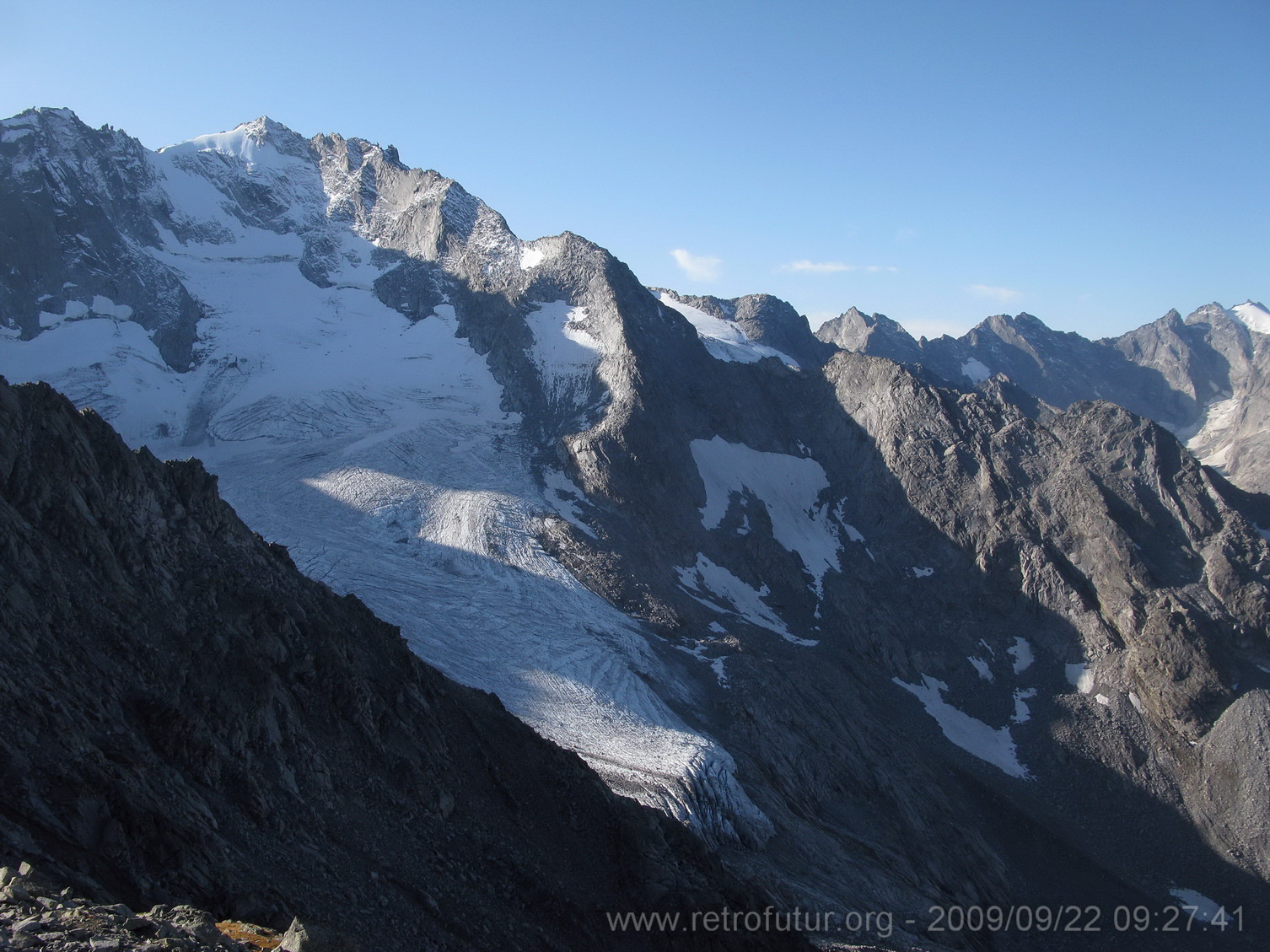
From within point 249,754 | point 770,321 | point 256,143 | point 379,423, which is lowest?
point 249,754

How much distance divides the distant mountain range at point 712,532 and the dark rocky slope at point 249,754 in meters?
8.78

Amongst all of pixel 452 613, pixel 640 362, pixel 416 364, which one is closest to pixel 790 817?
pixel 452 613

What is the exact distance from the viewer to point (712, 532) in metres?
84.6

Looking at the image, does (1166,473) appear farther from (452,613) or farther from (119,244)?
(119,244)

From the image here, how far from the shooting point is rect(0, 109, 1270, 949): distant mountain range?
51844mm

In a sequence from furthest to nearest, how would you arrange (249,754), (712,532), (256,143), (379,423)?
(256,143) < (379,423) < (712,532) < (249,754)

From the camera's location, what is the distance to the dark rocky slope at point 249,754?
16031 mm

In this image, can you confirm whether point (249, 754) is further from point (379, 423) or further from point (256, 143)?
point (256, 143)

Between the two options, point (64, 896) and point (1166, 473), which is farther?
point (1166, 473)

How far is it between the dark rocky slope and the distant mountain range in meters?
8.78

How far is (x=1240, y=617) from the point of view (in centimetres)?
7456

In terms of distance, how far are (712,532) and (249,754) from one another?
65470 millimetres

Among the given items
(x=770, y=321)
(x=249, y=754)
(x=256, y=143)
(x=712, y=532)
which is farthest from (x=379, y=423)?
(x=770, y=321)

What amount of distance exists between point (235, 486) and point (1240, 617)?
3419 inches
